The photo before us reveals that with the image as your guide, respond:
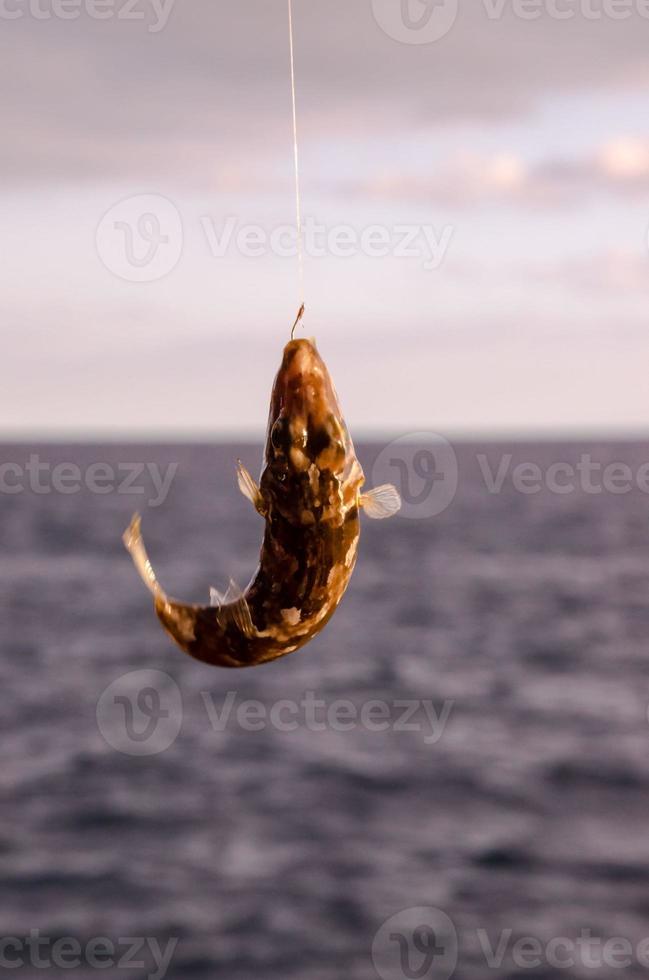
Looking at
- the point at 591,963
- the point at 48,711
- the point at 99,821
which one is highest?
the point at 591,963

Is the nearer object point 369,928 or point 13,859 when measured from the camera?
point 369,928

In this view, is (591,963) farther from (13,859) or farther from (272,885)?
(13,859)

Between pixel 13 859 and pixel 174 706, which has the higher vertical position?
pixel 13 859

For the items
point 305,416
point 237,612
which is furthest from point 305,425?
point 237,612

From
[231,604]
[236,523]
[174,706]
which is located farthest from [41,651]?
[236,523]

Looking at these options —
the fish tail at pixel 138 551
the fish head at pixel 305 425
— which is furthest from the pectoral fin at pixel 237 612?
the fish head at pixel 305 425

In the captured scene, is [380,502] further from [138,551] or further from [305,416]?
[138,551]

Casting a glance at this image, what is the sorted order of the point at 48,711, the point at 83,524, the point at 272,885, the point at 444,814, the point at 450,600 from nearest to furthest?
1. the point at 272,885
2. the point at 444,814
3. the point at 48,711
4. the point at 450,600
5. the point at 83,524

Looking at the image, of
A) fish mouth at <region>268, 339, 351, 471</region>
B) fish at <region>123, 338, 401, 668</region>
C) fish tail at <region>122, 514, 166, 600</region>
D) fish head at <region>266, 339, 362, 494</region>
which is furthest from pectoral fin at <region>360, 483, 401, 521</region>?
fish tail at <region>122, 514, 166, 600</region>
